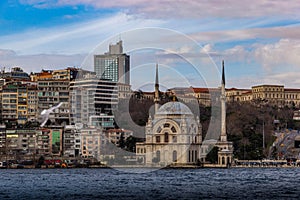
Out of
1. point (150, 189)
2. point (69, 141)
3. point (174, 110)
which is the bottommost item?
point (150, 189)

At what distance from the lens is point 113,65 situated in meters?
110

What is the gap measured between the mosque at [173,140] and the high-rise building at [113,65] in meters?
15.6

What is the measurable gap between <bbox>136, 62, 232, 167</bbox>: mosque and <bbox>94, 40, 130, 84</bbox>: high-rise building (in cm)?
1564

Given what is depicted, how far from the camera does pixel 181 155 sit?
83500 millimetres

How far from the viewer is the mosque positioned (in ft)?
273

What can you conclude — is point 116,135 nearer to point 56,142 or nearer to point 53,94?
point 56,142

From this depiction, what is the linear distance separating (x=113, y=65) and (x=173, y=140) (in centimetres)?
2707

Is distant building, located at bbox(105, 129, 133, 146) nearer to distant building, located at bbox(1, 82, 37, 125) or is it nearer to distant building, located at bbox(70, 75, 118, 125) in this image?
distant building, located at bbox(70, 75, 118, 125)

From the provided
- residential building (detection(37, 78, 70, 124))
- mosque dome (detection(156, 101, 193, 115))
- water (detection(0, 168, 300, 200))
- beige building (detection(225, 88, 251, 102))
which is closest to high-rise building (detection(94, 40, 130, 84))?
residential building (detection(37, 78, 70, 124))

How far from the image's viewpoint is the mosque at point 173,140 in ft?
273

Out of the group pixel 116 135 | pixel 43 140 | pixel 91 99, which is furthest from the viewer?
pixel 91 99

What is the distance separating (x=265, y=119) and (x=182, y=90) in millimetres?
10300

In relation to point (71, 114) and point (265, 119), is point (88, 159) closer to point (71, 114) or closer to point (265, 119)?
point (71, 114)

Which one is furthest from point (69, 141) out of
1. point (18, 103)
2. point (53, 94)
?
point (18, 103)
